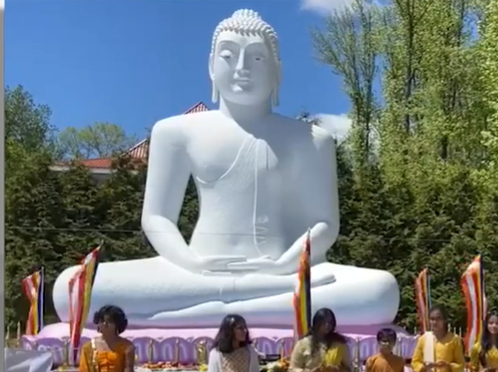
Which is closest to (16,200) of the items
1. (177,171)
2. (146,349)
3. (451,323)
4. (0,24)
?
(177,171)

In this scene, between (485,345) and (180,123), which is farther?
(180,123)

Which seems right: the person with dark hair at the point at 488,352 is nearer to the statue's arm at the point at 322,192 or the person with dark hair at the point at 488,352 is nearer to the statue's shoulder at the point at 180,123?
the statue's arm at the point at 322,192

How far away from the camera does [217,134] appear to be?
16.9ft

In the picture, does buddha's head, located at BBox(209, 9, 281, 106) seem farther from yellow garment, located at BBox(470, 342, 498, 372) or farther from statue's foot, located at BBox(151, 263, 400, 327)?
yellow garment, located at BBox(470, 342, 498, 372)

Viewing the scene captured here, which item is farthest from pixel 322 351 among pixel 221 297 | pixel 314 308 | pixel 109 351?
pixel 221 297

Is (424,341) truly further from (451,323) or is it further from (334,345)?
(451,323)

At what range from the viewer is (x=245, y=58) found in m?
5.13

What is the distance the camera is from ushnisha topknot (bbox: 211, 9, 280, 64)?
16.8 feet


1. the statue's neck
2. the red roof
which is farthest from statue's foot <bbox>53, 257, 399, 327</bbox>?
the red roof

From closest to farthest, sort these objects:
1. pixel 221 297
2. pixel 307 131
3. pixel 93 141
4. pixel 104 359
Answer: pixel 104 359
pixel 221 297
pixel 307 131
pixel 93 141

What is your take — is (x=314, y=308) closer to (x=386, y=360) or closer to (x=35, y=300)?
(x=386, y=360)

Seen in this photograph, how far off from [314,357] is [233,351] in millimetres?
352

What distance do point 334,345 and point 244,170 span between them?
1696 mm

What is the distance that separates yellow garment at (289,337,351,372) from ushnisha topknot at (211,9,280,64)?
206 cm
